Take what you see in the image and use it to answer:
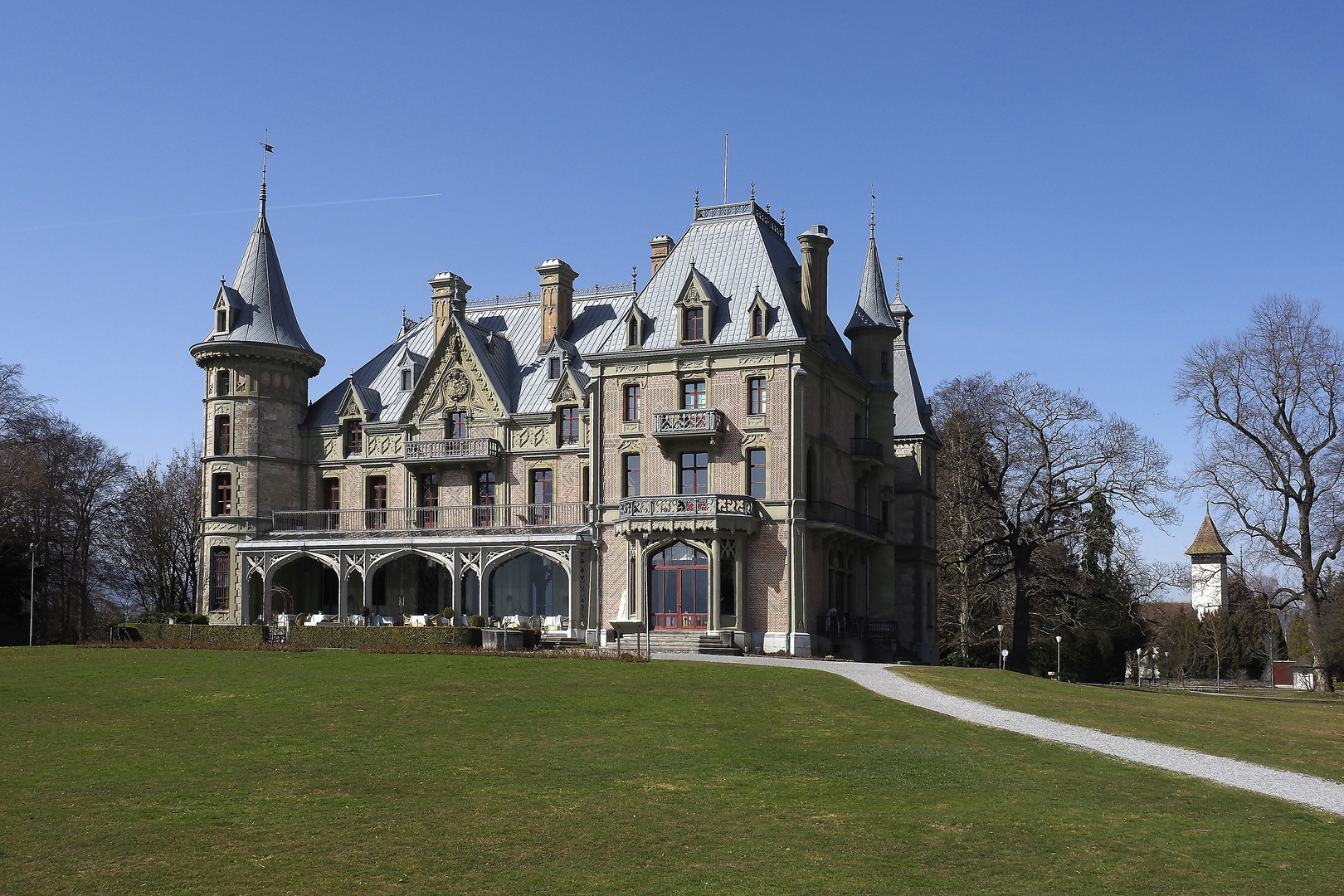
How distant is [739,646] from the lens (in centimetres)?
4112

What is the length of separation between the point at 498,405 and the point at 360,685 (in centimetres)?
2455

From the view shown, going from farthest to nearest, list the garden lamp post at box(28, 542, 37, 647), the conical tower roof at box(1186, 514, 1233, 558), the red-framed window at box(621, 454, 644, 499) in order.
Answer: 1. the conical tower roof at box(1186, 514, 1233, 558)
2. the garden lamp post at box(28, 542, 37, 647)
3. the red-framed window at box(621, 454, 644, 499)

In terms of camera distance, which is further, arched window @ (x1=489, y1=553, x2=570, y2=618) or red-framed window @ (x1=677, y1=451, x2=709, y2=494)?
arched window @ (x1=489, y1=553, x2=570, y2=618)

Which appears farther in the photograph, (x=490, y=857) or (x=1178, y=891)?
(x=490, y=857)

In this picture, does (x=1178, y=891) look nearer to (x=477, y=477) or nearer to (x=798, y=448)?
(x=798, y=448)

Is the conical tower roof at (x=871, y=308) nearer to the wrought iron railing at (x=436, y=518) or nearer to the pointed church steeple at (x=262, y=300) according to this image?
the wrought iron railing at (x=436, y=518)

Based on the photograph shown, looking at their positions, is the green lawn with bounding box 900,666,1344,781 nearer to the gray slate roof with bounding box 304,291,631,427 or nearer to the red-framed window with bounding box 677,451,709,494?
the red-framed window with bounding box 677,451,709,494

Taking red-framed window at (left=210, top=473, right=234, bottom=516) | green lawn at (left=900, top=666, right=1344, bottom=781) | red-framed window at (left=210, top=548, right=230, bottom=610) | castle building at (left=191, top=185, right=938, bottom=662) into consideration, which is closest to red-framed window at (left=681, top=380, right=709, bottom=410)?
castle building at (left=191, top=185, right=938, bottom=662)

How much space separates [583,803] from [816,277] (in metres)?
31.8

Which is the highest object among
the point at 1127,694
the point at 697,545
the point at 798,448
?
the point at 798,448

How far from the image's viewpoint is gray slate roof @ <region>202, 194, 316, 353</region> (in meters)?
52.1

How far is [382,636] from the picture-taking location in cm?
3744

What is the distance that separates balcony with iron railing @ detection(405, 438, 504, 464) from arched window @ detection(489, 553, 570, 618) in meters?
4.26

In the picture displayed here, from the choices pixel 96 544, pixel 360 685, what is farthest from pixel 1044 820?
pixel 96 544
